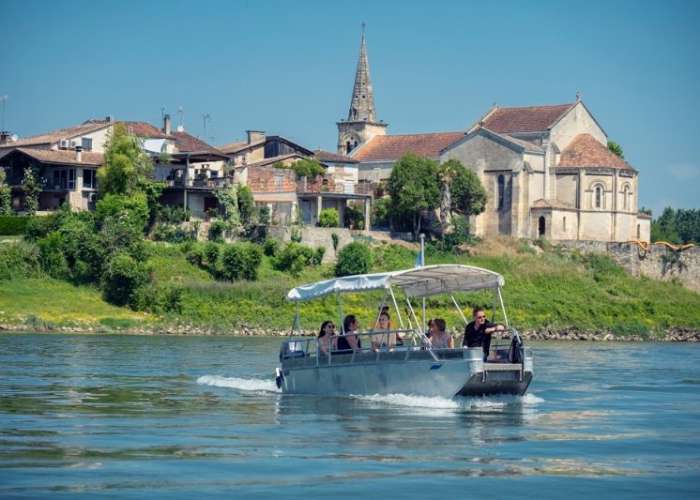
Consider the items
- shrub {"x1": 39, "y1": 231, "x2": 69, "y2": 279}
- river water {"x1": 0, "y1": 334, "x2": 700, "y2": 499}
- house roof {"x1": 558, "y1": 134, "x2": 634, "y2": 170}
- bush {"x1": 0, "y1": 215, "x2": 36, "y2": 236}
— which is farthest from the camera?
house roof {"x1": 558, "y1": 134, "x2": 634, "y2": 170}

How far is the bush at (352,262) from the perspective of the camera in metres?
73.7

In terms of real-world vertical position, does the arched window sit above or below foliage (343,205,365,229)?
above

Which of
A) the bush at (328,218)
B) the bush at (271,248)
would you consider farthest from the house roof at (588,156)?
the bush at (271,248)

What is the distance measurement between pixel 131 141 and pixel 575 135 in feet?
109

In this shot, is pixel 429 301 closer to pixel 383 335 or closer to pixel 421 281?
pixel 421 281

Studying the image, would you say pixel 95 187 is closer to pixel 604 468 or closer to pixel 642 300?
pixel 642 300

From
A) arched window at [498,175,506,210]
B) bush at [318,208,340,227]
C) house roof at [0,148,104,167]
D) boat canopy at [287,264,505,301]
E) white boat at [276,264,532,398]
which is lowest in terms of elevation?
white boat at [276,264,532,398]

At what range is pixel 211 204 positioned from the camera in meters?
80.1

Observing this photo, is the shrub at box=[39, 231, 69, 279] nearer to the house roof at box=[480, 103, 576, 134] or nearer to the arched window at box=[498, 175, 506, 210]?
the arched window at box=[498, 175, 506, 210]

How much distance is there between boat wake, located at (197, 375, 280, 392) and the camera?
1406 inches

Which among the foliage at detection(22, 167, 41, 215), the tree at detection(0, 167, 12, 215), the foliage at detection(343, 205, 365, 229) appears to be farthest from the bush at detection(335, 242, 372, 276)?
the tree at detection(0, 167, 12, 215)

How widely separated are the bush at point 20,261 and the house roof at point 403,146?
3653 centimetres

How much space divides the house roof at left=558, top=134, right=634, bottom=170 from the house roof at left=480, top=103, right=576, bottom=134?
2.33 meters

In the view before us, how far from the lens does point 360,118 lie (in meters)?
108
